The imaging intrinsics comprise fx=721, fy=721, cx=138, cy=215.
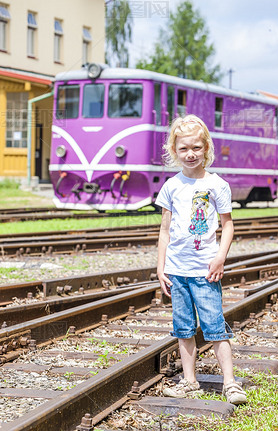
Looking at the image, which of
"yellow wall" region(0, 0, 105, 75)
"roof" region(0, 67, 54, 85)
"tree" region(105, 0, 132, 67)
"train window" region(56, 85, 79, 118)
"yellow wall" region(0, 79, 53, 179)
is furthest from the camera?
"tree" region(105, 0, 132, 67)

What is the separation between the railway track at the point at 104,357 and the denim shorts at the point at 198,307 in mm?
326

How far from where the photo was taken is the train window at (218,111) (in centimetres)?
1677

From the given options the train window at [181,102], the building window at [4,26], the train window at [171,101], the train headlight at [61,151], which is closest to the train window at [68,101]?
the train headlight at [61,151]

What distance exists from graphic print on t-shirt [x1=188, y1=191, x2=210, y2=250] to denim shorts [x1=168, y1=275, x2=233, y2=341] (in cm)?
21

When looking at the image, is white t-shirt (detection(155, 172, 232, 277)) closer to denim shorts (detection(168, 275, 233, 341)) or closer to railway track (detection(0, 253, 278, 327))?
denim shorts (detection(168, 275, 233, 341))

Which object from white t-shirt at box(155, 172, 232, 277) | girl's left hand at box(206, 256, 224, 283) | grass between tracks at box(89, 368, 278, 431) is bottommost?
grass between tracks at box(89, 368, 278, 431)

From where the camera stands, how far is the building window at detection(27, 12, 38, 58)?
28172 millimetres

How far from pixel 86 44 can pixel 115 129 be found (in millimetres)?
17439

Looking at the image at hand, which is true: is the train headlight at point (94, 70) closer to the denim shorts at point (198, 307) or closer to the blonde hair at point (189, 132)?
the blonde hair at point (189, 132)

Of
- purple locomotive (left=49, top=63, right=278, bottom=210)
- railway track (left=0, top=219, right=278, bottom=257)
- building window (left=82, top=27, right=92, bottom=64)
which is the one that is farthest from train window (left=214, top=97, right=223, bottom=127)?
building window (left=82, top=27, right=92, bottom=64)

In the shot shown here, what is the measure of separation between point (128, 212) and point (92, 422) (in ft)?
44.7

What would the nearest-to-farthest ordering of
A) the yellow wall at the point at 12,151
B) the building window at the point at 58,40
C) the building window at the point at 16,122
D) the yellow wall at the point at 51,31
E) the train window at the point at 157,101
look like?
the train window at the point at 157,101 < the yellow wall at the point at 12,151 < the building window at the point at 16,122 < the yellow wall at the point at 51,31 < the building window at the point at 58,40

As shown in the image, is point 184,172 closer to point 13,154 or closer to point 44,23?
point 13,154

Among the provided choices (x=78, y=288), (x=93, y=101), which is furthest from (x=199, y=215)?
(x=93, y=101)
